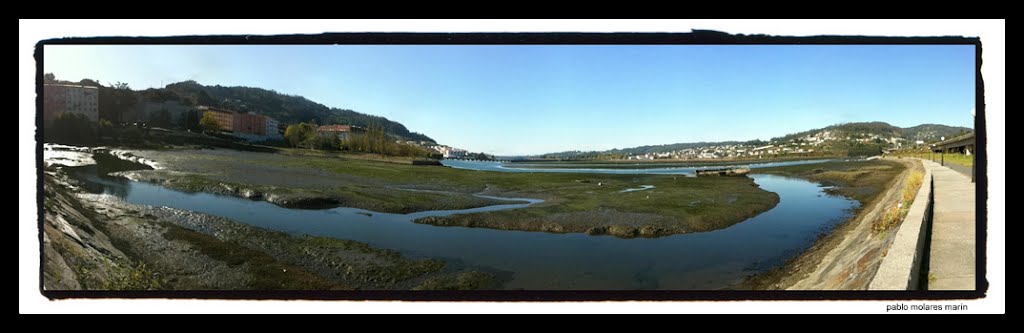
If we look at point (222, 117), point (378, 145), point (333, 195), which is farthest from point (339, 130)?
point (333, 195)

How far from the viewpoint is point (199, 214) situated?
525 centimetres

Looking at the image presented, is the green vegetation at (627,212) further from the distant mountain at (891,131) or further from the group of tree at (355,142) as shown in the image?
the distant mountain at (891,131)

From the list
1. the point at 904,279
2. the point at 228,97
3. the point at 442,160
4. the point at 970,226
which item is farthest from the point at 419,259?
the point at 970,226

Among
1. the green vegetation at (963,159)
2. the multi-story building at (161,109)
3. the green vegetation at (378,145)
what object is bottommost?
the green vegetation at (963,159)

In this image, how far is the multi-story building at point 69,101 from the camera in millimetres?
3496

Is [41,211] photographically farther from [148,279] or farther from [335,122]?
[335,122]

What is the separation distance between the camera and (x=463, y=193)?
32.6 ft

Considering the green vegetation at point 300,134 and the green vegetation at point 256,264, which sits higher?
the green vegetation at point 300,134

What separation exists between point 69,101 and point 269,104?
1776mm

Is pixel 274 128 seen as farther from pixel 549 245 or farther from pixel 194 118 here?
pixel 549 245

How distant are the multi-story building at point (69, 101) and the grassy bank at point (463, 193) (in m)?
0.88

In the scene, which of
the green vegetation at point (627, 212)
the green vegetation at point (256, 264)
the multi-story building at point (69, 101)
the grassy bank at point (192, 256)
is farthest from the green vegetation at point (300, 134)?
the green vegetation at point (627, 212)

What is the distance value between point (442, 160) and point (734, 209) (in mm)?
6171

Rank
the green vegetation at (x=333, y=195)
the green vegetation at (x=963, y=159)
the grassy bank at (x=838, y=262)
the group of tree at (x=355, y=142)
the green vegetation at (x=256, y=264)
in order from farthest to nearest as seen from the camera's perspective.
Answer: the group of tree at (x=355, y=142) < the green vegetation at (x=333, y=195) < the green vegetation at (x=256, y=264) < the green vegetation at (x=963, y=159) < the grassy bank at (x=838, y=262)
